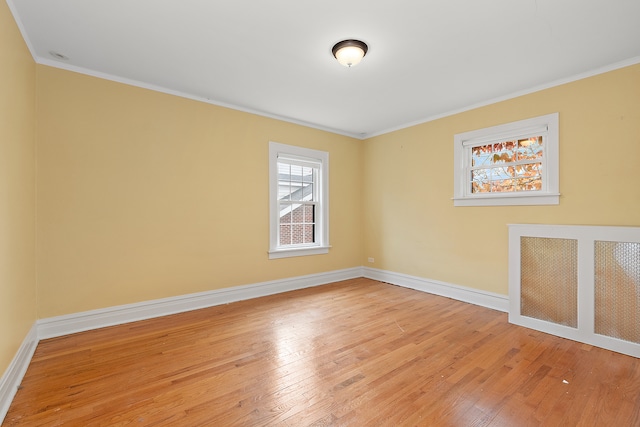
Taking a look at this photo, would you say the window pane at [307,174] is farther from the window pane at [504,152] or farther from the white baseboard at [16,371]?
the white baseboard at [16,371]

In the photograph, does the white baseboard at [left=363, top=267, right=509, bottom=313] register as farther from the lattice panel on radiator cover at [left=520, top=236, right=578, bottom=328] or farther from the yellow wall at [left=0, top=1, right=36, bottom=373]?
the yellow wall at [left=0, top=1, right=36, bottom=373]

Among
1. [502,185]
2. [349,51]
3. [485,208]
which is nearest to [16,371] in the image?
[349,51]

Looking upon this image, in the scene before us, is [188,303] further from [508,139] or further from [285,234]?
[508,139]

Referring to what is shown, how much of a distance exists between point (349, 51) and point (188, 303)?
335 cm

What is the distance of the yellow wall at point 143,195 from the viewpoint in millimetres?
2904

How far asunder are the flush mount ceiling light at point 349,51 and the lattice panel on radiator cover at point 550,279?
263 cm

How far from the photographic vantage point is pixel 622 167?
2.85m

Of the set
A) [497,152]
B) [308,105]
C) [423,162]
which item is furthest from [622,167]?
[308,105]

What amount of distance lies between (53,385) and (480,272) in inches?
174

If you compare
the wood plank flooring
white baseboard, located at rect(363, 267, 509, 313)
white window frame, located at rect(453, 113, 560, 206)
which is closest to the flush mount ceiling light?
white window frame, located at rect(453, 113, 560, 206)

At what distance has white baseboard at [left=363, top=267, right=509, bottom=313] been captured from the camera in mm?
3691

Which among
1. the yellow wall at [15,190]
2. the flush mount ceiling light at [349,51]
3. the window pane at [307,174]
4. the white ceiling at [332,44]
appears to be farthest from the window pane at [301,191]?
the yellow wall at [15,190]

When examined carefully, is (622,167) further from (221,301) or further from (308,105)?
(221,301)

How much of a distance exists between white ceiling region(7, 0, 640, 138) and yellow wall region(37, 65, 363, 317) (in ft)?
1.18
